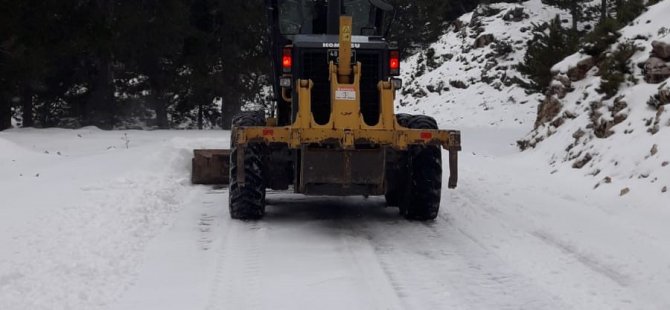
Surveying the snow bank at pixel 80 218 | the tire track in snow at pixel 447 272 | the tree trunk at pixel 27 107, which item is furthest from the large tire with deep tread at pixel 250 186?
the tree trunk at pixel 27 107

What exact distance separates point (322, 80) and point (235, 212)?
192 cm

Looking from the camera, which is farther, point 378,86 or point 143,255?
point 378,86

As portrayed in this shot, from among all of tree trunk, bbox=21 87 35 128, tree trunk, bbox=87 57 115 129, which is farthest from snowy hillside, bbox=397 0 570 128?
tree trunk, bbox=21 87 35 128

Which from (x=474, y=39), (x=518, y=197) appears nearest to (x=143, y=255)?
(x=518, y=197)

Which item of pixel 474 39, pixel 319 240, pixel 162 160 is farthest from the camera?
pixel 474 39

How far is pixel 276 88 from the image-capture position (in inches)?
384

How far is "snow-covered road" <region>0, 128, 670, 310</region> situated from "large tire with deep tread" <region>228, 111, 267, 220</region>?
183mm

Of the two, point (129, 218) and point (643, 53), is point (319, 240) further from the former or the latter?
point (643, 53)

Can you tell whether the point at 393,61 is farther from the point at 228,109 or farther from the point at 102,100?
the point at 102,100

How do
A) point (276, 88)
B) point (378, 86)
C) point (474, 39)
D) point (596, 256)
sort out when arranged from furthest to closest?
point (474, 39) < point (276, 88) < point (378, 86) < point (596, 256)

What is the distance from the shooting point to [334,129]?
25.0 feet

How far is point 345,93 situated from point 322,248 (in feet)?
6.08

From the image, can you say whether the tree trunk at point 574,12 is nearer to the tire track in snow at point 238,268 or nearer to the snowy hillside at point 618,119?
the snowy hillside at point 618,119

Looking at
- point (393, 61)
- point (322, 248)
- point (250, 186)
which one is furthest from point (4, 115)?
point (322, 248)
